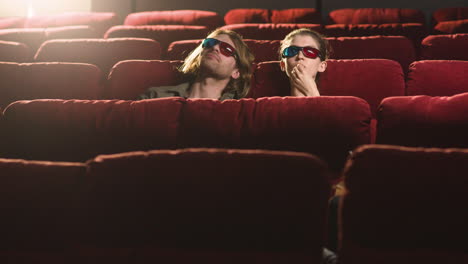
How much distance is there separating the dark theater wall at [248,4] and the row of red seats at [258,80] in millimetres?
1191

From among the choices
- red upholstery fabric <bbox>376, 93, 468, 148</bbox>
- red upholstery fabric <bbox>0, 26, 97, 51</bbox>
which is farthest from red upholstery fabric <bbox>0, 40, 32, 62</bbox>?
red upholstery fabric <bbox>376, 93, 468, 148</bbox>

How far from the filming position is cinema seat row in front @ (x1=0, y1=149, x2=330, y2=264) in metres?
0.42

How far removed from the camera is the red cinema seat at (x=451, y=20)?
1432 mm

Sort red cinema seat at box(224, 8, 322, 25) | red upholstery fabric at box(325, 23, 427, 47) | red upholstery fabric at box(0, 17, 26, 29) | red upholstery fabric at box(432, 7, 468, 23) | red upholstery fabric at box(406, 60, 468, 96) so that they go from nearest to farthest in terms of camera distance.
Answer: red upholstery fabric at box(406, 60, 468, 96) → red upholstery fabric at box(325, 23, 427, 47) → red upholstery fabric at box(432, 7, 468, 23) → red cinema seat at box(224, 8, 322, 25) → red upholstery fabric at box(0, 17, 26, 29)

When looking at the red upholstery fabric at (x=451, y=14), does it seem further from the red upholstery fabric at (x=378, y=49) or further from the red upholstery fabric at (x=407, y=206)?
the red upholstery fabric at (x=407, y=206)

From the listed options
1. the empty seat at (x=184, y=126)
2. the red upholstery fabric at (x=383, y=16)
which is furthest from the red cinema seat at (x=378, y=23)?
the empty seat at (x=184, y=126)

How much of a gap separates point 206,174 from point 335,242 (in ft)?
0.73

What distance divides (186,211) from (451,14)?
1.69 metres

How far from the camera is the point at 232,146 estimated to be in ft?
2.02

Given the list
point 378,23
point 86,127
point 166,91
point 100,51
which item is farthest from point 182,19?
point 86,127

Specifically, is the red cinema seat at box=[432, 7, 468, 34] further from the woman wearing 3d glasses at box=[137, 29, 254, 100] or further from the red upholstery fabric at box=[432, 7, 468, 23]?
the woman wearing 3d glasses at box=[137, 29, 254, 100]

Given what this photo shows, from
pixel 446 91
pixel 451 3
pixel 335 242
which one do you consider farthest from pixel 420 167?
pixel 451 3

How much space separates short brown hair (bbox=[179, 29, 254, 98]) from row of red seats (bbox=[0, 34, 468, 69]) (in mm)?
114

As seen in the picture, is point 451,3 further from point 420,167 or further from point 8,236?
point 8,236
